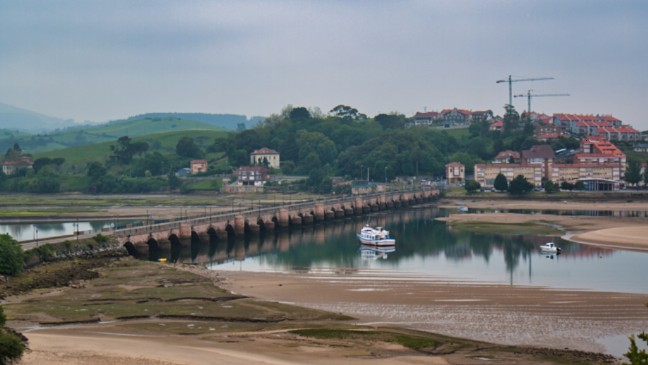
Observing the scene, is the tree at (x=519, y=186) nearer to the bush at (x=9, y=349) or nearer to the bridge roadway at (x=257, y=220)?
the bridge roadway at (x=257, y=220)

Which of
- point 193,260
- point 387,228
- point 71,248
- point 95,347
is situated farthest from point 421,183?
point 95,347

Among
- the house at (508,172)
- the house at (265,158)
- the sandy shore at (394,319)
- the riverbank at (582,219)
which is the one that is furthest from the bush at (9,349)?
the house at (265,158)

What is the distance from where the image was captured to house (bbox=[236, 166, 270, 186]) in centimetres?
17200

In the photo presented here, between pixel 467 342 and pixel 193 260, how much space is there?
37615 mm

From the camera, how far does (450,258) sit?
71.5m

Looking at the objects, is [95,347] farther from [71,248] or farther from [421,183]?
[421,183]

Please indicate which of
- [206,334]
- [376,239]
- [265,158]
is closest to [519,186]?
[265,158]

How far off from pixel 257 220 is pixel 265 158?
95.8 metres

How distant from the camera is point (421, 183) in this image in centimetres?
17088

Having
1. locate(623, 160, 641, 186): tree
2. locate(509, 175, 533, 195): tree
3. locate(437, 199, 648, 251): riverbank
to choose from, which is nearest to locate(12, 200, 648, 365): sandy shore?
locate(437, 199, 648, 251): riverbank

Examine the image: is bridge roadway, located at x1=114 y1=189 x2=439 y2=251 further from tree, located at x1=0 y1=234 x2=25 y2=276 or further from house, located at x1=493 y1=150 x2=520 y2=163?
house, located at x1=493 y1=150 x2=520 y2=163

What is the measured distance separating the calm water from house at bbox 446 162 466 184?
75008 mm

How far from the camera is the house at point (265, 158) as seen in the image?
19100 cm

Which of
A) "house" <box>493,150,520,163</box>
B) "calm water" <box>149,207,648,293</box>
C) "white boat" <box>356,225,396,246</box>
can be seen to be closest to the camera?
"calm water" <box>149,207,648,293</box>
